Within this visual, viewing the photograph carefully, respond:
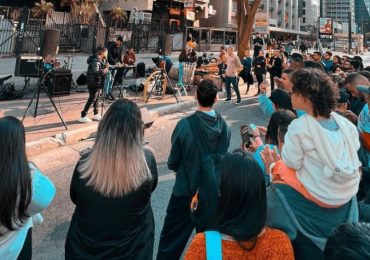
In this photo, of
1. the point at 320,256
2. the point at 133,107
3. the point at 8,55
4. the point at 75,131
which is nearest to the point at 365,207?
the point at 320,256

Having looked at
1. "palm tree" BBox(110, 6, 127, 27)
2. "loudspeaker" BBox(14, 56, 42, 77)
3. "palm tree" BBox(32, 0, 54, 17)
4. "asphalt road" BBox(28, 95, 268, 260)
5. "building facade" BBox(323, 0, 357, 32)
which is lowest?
"asphalt road" BBox(28, 95, 268, 260)

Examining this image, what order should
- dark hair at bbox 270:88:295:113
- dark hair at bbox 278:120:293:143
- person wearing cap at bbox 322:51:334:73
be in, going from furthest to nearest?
person wearing cap at bbox 322:51:334:73 → dark hair at bbox 270:88:295:113 → dark hair at bbox 278:120:293:143

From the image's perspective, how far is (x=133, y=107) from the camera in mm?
2309

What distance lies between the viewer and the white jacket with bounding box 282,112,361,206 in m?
1.94

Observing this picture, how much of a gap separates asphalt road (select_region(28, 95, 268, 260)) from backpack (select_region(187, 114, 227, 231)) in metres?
1.09

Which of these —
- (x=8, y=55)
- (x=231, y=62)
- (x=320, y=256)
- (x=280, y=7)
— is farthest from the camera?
(x=280, y=7)

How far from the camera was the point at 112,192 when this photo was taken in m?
2.10

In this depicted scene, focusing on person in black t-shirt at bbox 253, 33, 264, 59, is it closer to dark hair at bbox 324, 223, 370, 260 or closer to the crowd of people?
the crowd of people

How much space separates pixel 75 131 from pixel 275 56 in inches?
354

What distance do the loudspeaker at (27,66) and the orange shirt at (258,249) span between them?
901 cm

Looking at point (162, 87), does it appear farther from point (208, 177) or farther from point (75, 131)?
point (208, 177)

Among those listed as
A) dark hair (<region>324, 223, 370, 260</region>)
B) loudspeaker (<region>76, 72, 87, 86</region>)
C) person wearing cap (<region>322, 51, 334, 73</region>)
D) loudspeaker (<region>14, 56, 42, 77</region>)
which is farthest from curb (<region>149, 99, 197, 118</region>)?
dark hair (<region>324, 223, 370, 260</region>)

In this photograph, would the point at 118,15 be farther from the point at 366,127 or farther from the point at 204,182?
the point at 204,182

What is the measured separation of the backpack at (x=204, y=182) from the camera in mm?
2853
